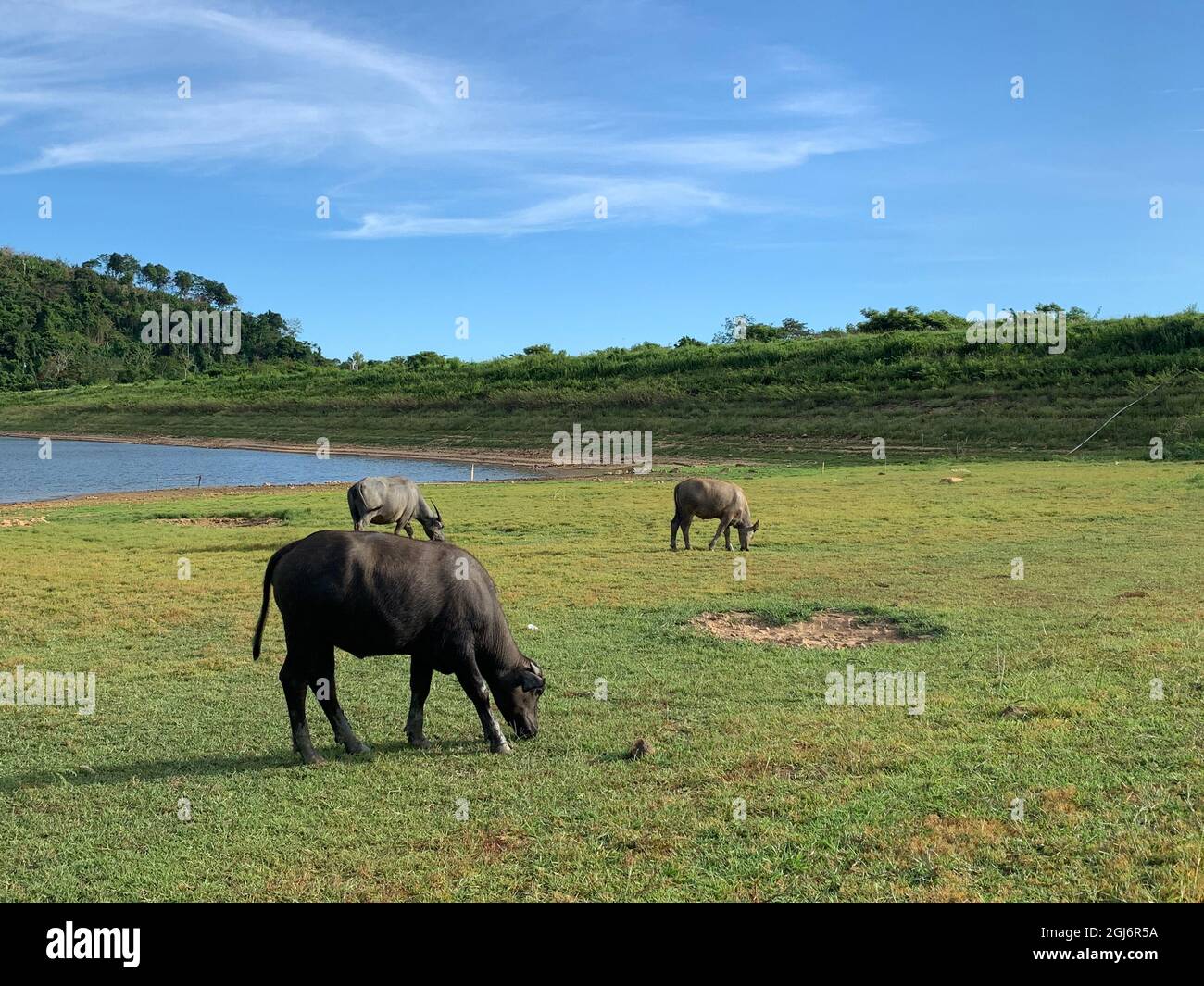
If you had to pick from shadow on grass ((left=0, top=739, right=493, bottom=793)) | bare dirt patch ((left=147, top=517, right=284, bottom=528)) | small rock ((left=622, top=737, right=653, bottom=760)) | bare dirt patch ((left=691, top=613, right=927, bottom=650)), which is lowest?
shadow on grass ((left=0, top=739, right=493, bottom=793))

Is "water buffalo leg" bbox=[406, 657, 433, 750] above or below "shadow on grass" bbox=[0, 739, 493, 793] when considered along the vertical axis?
above

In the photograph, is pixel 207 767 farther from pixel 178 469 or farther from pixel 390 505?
pixel 178 469

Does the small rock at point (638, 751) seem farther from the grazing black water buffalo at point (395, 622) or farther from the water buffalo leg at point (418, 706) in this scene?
the water buffalo leg at point (418, 706)

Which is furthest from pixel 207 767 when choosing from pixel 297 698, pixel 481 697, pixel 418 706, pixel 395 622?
pixel 481 697

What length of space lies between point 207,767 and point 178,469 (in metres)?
48.6

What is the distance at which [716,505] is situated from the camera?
65.0ft

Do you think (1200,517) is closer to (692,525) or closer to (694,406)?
(692,525)

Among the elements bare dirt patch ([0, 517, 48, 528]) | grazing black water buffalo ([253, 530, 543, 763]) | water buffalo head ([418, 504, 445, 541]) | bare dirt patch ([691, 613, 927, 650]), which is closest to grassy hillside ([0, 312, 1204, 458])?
water buffalo head ([418, 504, 445, 541])

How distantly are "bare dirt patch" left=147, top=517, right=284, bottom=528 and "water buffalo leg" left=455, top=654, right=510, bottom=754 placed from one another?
754 inches

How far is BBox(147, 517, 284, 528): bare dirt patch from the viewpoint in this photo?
2612 cm

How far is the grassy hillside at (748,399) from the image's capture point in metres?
49.0

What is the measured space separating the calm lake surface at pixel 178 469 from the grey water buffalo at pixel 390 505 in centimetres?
2254

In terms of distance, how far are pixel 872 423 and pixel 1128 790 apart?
157 feet

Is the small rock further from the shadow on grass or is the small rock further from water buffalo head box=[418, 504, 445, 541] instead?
water buffalo head box=[418, 504, 445, 541]
